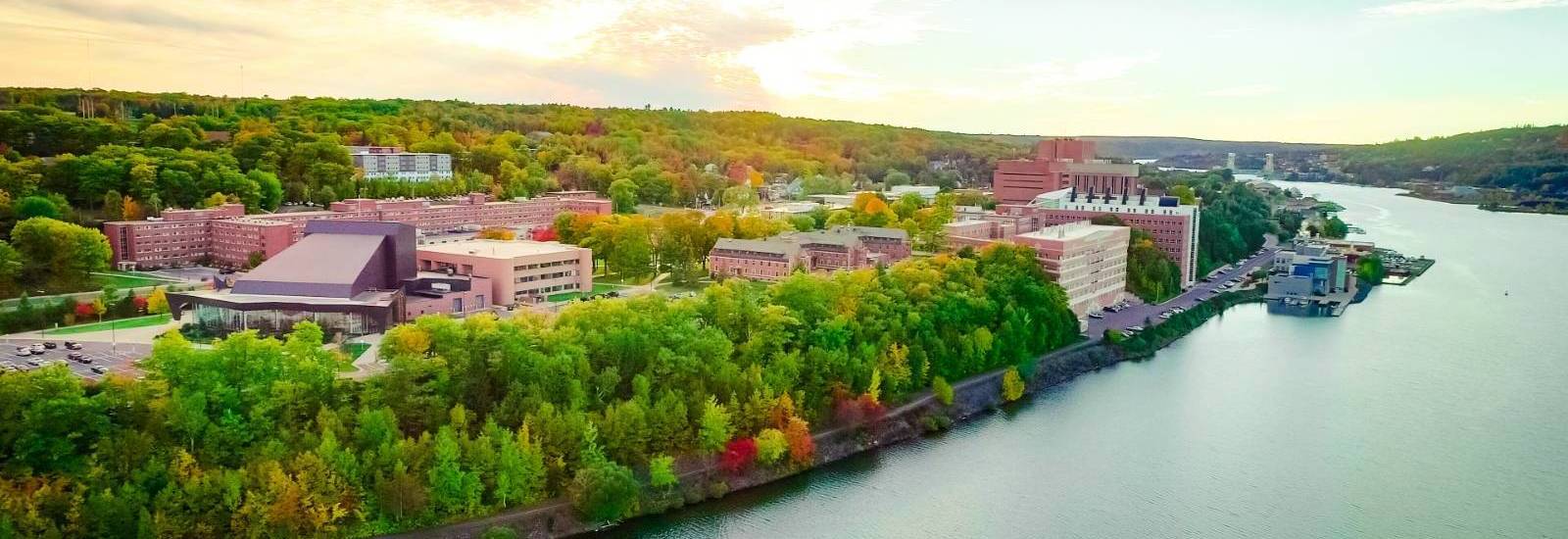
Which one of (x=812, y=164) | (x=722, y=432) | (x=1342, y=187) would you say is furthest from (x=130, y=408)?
(x=1342, y=187)

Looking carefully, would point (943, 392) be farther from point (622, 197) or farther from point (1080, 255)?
point (622, 197)

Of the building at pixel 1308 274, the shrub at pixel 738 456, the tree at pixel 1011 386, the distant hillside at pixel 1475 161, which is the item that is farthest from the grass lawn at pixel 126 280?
the distant hillside at pixel 1475 161

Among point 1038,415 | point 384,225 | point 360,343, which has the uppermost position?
point 384,225

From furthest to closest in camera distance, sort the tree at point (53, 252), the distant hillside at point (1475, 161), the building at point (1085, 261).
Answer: the distant hillside at point (1475, 161), the building at point (1085, 261), the tree at point (53, 252)

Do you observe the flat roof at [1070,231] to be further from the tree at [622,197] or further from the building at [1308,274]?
the tree at [622,197]

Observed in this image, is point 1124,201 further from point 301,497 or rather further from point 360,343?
point 301,497

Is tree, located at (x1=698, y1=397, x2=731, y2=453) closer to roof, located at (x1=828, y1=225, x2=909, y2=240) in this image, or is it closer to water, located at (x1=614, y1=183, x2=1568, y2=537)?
water, located at (x1=614, y1=183, x2=1568, y2=537)
